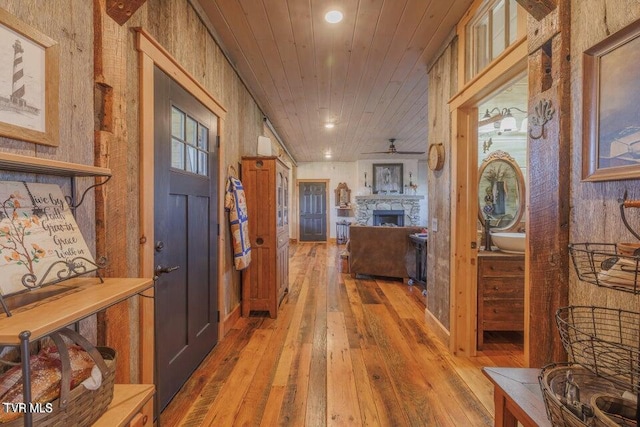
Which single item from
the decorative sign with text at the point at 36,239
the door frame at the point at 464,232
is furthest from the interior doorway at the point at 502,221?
the decorative sign with text at the point at 36,239

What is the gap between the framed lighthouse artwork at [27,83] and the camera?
2.83ft

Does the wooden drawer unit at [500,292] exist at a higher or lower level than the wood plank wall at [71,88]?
lower

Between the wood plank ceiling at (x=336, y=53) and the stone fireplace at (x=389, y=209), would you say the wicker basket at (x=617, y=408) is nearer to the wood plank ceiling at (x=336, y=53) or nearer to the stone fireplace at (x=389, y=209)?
the wood plank ceiling at (x=336, y=53)

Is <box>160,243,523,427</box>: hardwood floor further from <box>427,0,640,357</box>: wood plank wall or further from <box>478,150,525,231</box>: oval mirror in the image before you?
<box>478,150,525,231</box>: oval mirror

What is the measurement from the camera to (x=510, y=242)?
257cm

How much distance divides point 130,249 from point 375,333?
222 centimetres

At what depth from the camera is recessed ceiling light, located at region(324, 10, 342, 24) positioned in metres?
2.12

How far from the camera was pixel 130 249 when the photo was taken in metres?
1.46

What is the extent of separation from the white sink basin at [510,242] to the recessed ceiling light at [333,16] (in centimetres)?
230

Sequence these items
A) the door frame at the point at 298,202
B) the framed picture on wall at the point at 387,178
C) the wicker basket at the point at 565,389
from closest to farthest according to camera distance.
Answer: the wicker basket at the point at 565,389
the framed picture on wall at the point at 387,178
the door frame at the point at 298,202

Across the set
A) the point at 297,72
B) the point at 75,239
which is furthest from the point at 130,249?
the point at 297,72

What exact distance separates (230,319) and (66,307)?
7.25 feet

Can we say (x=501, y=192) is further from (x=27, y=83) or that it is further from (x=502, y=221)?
(x=27, y=83)

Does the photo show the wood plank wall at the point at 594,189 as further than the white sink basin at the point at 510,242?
No
